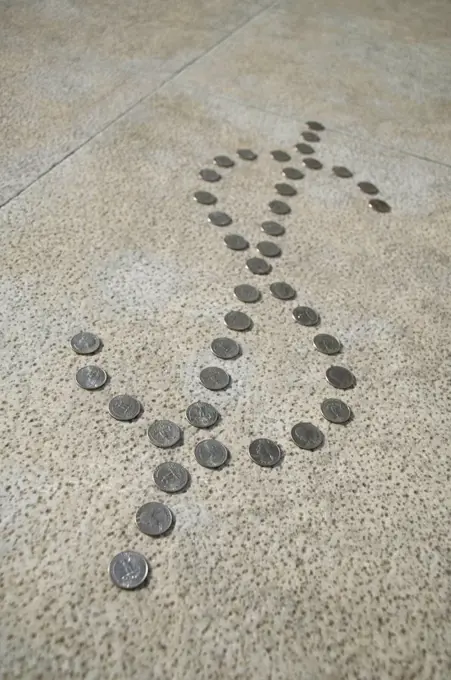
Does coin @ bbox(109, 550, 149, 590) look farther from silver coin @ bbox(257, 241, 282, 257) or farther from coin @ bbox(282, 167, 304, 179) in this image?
coin @ bbox(282, 167, 304, 179)

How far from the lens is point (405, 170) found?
2541 mm

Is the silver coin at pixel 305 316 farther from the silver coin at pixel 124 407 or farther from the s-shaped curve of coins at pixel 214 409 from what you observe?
the silver coin at pixel 124 407

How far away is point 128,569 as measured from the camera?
1.17 m

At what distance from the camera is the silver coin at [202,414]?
1466 mm

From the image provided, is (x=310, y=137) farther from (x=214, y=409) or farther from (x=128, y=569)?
(x=128, y=569)

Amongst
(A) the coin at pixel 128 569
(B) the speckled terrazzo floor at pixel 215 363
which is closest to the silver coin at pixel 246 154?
(B) the speckled terrazzo floor at pixel 215 363

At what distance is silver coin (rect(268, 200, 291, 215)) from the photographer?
221 cm

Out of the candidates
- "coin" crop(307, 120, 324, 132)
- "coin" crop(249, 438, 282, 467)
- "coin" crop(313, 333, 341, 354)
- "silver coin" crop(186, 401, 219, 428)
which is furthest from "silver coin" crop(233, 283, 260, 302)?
"coin" crop(307, 120, 324, 132)

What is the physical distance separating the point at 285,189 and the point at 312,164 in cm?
28

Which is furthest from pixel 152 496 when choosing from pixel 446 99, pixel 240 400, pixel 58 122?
pixel 446 99

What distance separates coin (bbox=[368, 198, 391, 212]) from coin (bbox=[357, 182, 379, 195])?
76mm

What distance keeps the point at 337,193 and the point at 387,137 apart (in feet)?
2.15

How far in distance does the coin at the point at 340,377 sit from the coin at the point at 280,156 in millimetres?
1283

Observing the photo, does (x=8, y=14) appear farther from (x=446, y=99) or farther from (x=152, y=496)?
(x=152, y=496)
